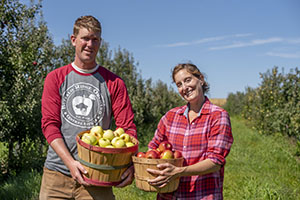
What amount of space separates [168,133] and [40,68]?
5201 mm

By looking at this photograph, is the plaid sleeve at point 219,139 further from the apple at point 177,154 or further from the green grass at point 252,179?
the green grass at point 252,179

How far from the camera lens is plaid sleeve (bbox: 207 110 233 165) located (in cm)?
217

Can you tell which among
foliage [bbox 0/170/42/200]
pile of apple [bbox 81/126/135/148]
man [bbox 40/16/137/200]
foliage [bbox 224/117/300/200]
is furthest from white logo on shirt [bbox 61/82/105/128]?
foliage [bbox 224/117/300/200]

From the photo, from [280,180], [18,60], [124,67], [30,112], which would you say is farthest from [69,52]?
[280,180]

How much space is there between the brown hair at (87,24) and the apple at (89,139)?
87 cm

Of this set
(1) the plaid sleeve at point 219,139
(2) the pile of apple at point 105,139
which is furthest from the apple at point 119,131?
(1) the plaid sleeve at point 219,139

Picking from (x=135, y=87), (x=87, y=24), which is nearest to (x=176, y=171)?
(x=87, y=24)

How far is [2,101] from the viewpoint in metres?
5.37

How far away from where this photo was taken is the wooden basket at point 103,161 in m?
2.13

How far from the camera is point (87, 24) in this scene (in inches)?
94.7

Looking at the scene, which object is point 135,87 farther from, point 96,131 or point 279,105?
point 96,131

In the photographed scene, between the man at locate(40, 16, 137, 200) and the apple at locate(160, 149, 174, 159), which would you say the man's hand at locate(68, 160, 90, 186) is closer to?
the man at locate(40, 16, 137, 200)

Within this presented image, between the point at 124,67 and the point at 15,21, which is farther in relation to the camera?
the point at 124,67

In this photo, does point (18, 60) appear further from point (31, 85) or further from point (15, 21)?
point (15, 21)
